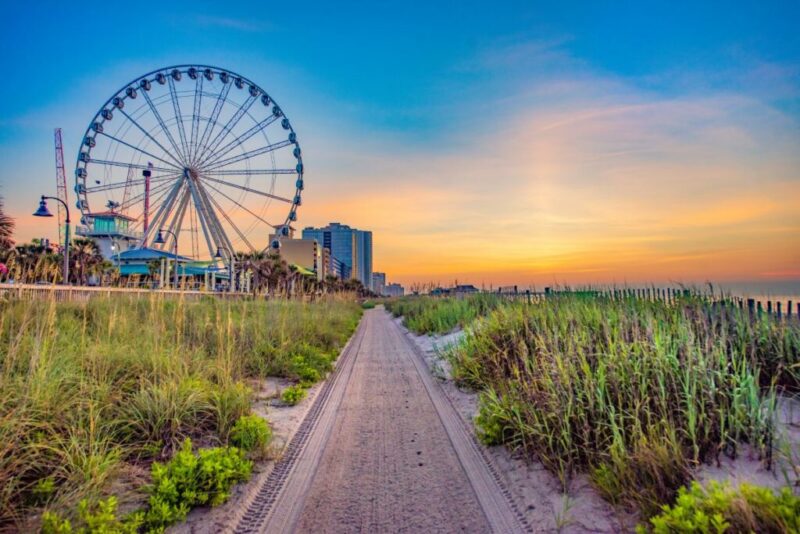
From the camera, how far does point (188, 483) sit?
349cm

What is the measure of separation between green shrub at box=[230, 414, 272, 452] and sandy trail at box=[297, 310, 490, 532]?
71 centimetres

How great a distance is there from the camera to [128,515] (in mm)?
3027

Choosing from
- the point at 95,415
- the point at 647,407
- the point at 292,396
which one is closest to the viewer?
the point at 647,407

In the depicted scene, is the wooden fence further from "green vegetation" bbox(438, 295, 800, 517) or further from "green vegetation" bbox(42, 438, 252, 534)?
"green vegetation" bbox(42, 438, 252, 534)

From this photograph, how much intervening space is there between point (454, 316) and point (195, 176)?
24575 millimetres

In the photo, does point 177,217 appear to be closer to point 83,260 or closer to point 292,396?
point 83,260

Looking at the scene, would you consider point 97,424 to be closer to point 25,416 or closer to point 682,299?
point 25,416

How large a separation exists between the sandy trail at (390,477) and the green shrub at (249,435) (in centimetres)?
71

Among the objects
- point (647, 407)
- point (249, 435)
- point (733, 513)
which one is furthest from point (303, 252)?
point (733, 513)

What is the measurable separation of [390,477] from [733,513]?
8.71 ft

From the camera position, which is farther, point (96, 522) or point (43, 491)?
point (43, 491)

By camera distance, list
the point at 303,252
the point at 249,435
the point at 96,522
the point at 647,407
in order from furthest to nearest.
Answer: the point at 303,252
the point at 249,435
the point at 647,407
the point at 96,522

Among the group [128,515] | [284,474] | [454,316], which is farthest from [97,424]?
[454,316]

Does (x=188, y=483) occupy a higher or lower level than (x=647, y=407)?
lower
